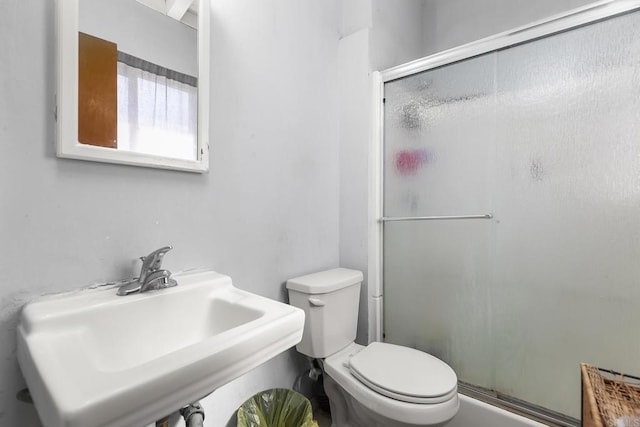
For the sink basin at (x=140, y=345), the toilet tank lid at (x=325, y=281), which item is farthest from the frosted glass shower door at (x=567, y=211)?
the sink basin at (x=140, y=345)

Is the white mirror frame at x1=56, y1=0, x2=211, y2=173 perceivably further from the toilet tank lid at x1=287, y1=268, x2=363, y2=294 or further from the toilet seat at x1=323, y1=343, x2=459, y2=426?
the toilet seat at x1=323, y1=343, x2=459, y2=426

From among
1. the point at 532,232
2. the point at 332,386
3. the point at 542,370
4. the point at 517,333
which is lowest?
the point at 332,386

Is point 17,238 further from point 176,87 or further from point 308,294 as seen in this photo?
point 308,294

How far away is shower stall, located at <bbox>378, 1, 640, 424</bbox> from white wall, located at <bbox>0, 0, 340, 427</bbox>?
A: 436 millimetres

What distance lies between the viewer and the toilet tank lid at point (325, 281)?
120cm

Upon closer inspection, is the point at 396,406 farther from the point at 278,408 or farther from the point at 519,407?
the point at 519,407

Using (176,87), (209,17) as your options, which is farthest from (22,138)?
(209,17)

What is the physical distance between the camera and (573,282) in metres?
1.06

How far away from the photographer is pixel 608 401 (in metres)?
0.65

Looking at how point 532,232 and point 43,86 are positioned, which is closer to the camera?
point 43,86

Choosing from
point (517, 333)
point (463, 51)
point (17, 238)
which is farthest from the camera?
point (463, 51)

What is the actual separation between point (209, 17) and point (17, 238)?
88 centimetres

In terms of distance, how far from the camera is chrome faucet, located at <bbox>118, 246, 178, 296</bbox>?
2.57ft

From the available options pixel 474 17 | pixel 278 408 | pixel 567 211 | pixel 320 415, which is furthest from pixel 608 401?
pixel 474 17
